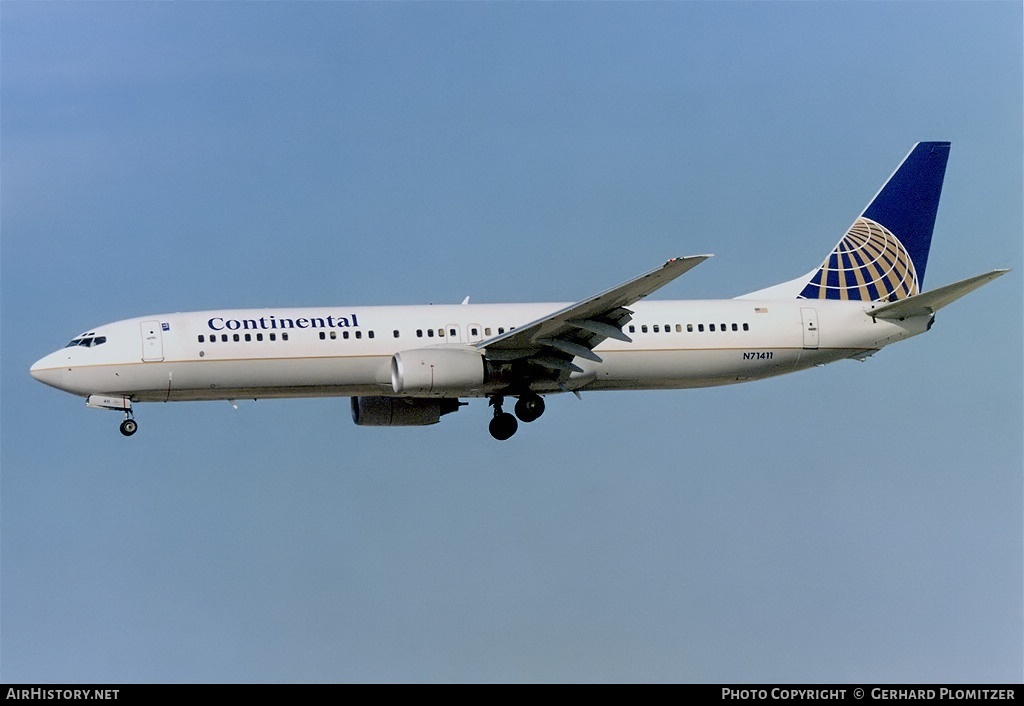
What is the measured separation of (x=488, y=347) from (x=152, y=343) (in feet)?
29.0

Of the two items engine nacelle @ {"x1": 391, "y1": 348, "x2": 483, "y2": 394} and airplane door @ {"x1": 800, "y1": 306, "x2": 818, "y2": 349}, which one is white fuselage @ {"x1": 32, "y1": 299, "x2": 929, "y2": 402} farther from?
engine nacelle @ {"x1": 391, "y1": 348, "x2": 483, "y2": 394}

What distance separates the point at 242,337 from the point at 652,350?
433 inches

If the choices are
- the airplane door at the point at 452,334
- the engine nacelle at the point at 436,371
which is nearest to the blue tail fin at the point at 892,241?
the airplane door at the point at 452,334

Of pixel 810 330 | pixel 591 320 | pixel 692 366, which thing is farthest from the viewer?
pixel 810 330

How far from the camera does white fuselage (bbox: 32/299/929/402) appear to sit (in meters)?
44.8

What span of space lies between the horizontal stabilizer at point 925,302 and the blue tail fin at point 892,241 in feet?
3.89

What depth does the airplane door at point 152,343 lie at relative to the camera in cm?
4472

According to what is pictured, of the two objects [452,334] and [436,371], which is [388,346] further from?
[436,371]

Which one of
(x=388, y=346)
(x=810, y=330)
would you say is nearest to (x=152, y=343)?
(x=388, y=346)

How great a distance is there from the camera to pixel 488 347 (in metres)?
44.6

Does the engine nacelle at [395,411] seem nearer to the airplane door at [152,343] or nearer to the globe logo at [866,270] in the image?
the airplane door at [152,343]
